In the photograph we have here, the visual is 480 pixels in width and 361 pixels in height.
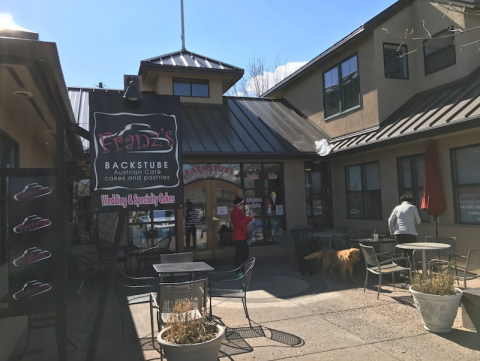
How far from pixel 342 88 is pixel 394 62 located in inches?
67.2

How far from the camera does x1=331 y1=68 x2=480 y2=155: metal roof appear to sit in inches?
299

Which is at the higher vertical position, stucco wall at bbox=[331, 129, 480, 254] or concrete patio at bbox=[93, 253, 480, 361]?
stucco wall at bbox=[331, 129, 480, 254]

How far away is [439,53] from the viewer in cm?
1005

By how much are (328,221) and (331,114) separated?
3547 millimetres

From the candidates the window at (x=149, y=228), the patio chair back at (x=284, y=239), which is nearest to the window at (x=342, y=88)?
the patio chair back at (x=284, y=239)

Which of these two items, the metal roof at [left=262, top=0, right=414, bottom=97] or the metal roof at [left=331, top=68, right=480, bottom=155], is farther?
the metal roof at [left=262, top=0, right=414, bottom=97]

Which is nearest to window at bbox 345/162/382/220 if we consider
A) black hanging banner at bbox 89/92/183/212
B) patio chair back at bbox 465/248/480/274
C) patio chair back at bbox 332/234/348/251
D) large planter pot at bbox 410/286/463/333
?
patio chair back at bbox 332/234/348/251

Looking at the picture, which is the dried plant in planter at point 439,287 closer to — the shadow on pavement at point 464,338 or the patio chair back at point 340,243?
the shadow on pavement at point 464,338

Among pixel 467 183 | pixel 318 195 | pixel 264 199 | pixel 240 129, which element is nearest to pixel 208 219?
pixel 264 199

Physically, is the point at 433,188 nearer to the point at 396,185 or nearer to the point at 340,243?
the point at 396,185

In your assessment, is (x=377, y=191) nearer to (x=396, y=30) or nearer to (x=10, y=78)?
(x=396, y=30)

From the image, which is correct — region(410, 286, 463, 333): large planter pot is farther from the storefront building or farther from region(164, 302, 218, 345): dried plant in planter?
the storefront building

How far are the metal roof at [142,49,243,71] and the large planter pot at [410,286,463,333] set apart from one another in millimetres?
10524

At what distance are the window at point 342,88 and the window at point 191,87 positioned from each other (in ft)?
13.8
